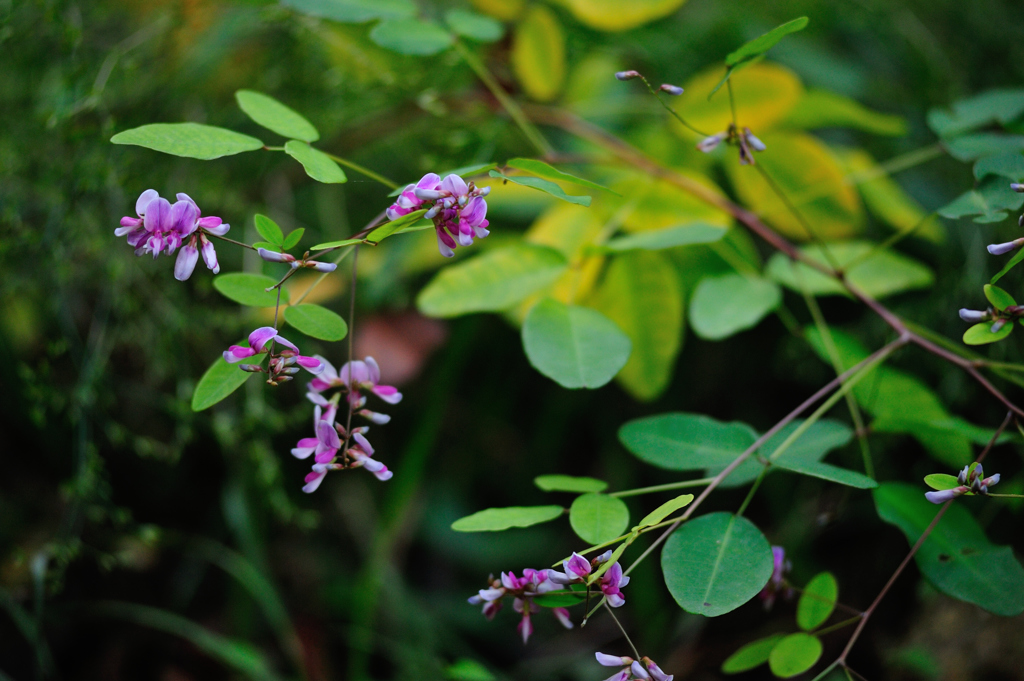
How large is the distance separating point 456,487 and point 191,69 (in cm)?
94

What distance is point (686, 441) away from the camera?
570 mm

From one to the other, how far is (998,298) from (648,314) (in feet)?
1.22

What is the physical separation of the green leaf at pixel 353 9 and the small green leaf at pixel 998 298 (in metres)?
0.66

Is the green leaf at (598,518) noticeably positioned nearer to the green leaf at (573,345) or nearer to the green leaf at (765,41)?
the green leaf at (573,345)

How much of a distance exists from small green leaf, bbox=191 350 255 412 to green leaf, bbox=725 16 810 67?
50 cm

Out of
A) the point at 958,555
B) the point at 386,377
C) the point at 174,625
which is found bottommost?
the point at 174,625

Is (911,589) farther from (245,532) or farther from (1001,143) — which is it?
(245,532)

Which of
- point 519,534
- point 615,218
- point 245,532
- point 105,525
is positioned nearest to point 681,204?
point 615,218

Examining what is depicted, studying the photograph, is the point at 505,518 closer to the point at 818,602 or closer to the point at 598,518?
the point at 598,518

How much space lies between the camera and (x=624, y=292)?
792mm

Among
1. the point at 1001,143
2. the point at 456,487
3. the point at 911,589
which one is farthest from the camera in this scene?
the point at 456,487

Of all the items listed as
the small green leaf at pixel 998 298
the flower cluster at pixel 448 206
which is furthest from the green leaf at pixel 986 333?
the flower cluster at pixel 448 206

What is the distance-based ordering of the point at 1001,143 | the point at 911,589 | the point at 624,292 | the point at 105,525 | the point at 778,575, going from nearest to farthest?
1. the point at 778,575
2. the point at 1001,143
3. the point at 624,292
4. the point at 911,589
5. the point at 105,525

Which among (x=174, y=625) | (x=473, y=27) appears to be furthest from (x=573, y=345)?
(x=174, y=625)
